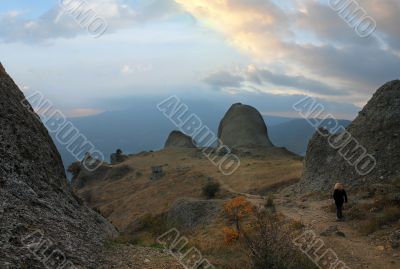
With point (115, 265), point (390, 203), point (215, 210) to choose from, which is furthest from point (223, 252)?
point (215, 210)

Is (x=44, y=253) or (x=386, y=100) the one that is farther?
(x=386, y=100)

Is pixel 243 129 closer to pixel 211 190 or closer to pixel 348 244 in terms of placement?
pixel 211 190

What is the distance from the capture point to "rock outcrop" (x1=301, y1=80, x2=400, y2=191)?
1112 inches

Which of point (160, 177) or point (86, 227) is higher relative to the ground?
point (160, 177)

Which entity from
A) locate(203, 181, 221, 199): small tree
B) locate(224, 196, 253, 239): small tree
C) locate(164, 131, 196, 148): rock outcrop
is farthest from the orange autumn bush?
locate(164, 131, 196, 148): rock outcrop

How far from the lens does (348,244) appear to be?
18391 mm

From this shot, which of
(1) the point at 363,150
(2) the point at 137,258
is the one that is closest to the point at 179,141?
(1) the point at 363,150

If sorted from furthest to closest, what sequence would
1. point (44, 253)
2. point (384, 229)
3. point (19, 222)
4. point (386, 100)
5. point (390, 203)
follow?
point (386, 100) → point (390, 203) → point (384, 229) → point (19, 222) → point (44, 253)

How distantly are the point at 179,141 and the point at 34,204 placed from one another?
70.3 meters

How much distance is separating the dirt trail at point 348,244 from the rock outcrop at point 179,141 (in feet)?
188

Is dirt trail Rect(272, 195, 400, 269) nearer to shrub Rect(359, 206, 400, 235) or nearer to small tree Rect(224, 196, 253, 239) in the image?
shrub Rect(359, 206, 400, 235)

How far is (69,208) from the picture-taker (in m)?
17.4

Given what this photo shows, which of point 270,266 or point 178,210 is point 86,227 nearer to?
point 270,266

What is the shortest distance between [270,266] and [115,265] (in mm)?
4514
